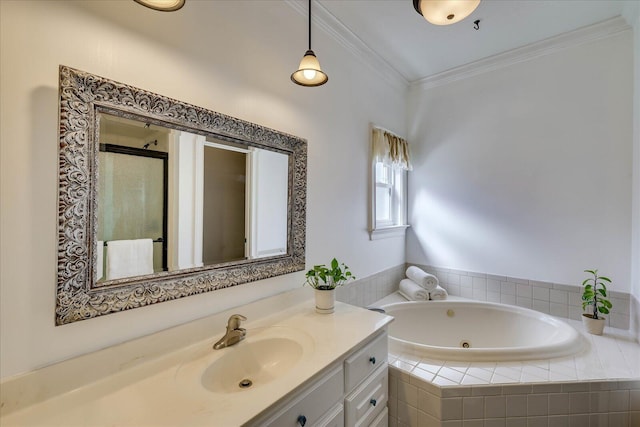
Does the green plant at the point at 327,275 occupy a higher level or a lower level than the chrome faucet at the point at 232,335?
higher

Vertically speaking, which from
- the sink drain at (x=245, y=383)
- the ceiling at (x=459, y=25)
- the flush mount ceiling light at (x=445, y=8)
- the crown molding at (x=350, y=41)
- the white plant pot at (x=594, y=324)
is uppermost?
the ceiling at (x=459, y=25)

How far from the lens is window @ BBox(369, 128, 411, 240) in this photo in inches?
96.1

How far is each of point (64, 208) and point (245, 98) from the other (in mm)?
916

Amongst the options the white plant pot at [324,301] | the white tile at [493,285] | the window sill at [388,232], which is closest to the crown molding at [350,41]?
the window sill at [388,232]

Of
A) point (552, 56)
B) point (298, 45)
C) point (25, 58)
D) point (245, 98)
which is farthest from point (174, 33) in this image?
point (552, 56)

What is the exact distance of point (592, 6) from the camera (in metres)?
1.86

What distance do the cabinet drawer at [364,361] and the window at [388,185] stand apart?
3.68 ft

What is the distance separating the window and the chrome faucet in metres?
1.47

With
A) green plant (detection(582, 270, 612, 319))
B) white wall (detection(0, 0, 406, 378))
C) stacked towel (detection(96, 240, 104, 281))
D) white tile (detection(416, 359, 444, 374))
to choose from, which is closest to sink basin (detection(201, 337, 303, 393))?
white wall (detection(0, 0, 406, 378))

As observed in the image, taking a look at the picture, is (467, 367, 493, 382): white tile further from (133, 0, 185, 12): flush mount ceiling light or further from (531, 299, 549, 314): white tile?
(133, 0, 185, 12): flush mount ceiling light

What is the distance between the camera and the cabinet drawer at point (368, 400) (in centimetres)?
119

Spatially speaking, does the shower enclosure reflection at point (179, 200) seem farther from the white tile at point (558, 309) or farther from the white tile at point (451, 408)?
the white tile at point (558, 309)

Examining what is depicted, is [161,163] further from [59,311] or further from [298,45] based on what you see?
[298,45]

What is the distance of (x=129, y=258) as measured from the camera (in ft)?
3.41
